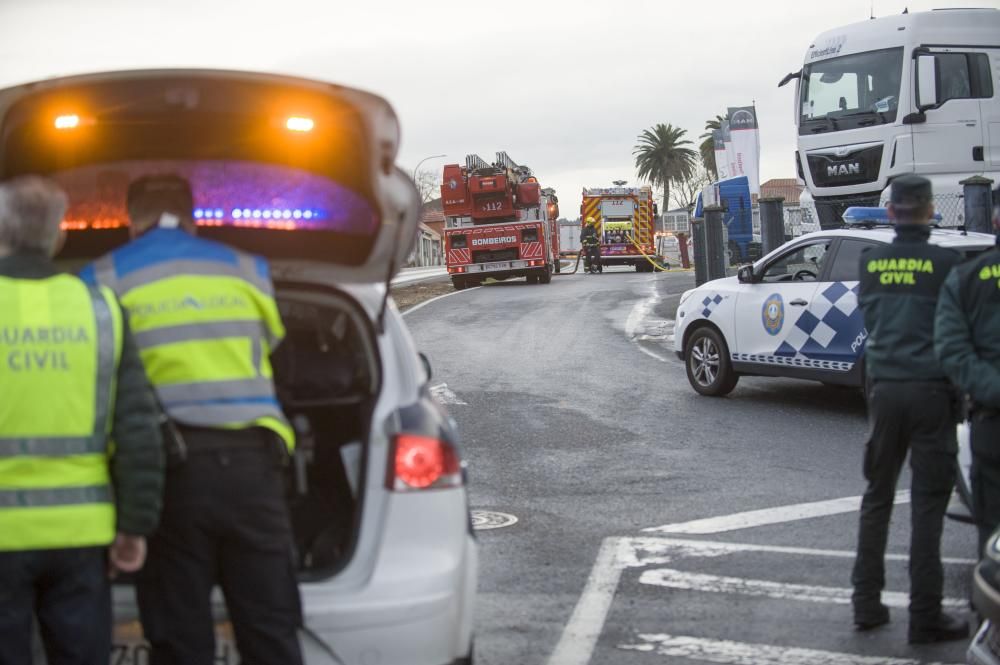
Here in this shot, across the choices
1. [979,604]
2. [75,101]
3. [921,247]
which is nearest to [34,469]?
[75,101]

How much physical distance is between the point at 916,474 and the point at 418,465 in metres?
2.35

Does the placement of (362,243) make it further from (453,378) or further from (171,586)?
(453,378)

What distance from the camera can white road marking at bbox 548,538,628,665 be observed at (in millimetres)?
5161

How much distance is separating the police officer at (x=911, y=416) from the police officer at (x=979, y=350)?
0.29m

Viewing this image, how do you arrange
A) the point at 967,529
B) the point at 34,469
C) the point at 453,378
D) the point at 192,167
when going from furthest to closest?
the point at 453,378
the point at 967,529
the point at 192,167
the point at 34,469

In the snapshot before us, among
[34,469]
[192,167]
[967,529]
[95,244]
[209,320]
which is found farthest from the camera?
[967,529]

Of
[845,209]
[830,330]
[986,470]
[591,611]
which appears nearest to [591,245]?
[845,209]

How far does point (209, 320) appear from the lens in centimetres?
359

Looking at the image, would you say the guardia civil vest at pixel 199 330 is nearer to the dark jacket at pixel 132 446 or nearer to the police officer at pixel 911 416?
the dark jacket at pixel 132 446

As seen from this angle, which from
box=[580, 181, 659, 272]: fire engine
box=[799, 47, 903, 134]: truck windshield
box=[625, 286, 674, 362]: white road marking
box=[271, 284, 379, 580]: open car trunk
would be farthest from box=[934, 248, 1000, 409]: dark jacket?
box=[580, 181, 659, 272]: fire engine

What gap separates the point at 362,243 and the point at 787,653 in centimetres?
237

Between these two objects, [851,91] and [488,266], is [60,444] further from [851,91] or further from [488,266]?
[488,266]

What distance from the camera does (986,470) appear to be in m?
4.91

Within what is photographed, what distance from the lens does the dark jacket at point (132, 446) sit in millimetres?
3377
